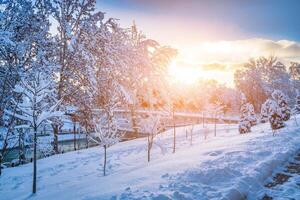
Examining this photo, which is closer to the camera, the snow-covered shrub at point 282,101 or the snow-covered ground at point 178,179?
the snow-covered ground at point 178,179

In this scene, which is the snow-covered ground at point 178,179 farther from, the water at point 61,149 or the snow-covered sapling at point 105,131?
the water at point 61,149

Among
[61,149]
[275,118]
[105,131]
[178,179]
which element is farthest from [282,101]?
[61,149]

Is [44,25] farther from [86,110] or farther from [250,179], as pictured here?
[250,179]

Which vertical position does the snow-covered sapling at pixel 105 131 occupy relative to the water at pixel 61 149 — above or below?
above

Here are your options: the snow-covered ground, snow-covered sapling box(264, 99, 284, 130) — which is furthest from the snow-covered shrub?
the snow-covered ground

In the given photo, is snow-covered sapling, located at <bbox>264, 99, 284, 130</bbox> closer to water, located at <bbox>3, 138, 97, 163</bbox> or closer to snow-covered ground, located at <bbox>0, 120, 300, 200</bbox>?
snow-covered ground, located at <bbox>0, 120, 300, 200</bbox>

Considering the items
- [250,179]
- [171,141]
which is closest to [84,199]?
[250,179]

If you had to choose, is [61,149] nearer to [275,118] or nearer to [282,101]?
[275,118]

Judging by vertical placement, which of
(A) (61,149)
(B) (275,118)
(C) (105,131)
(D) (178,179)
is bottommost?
(A) (61,149)

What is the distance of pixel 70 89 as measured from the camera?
17.9 meters

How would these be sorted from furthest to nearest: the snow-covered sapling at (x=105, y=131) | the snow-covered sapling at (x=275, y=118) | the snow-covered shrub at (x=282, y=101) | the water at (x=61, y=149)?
1. the snow-covered shrub at (x=282, y=101)
2. the water at (x=61, y=149)
3. the snow-covered sapling at (x=275, y=118)
4. the snow-covered sapling at (x=105, y=131)

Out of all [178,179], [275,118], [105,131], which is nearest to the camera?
[178,179]

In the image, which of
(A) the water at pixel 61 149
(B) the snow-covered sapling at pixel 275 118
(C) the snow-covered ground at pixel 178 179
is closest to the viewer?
(C) the snow-covered ground at pixel 178 179

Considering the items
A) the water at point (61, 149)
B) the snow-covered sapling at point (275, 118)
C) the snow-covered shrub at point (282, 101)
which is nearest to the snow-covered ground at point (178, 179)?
the snow-covered sapling at point (275, 118)
